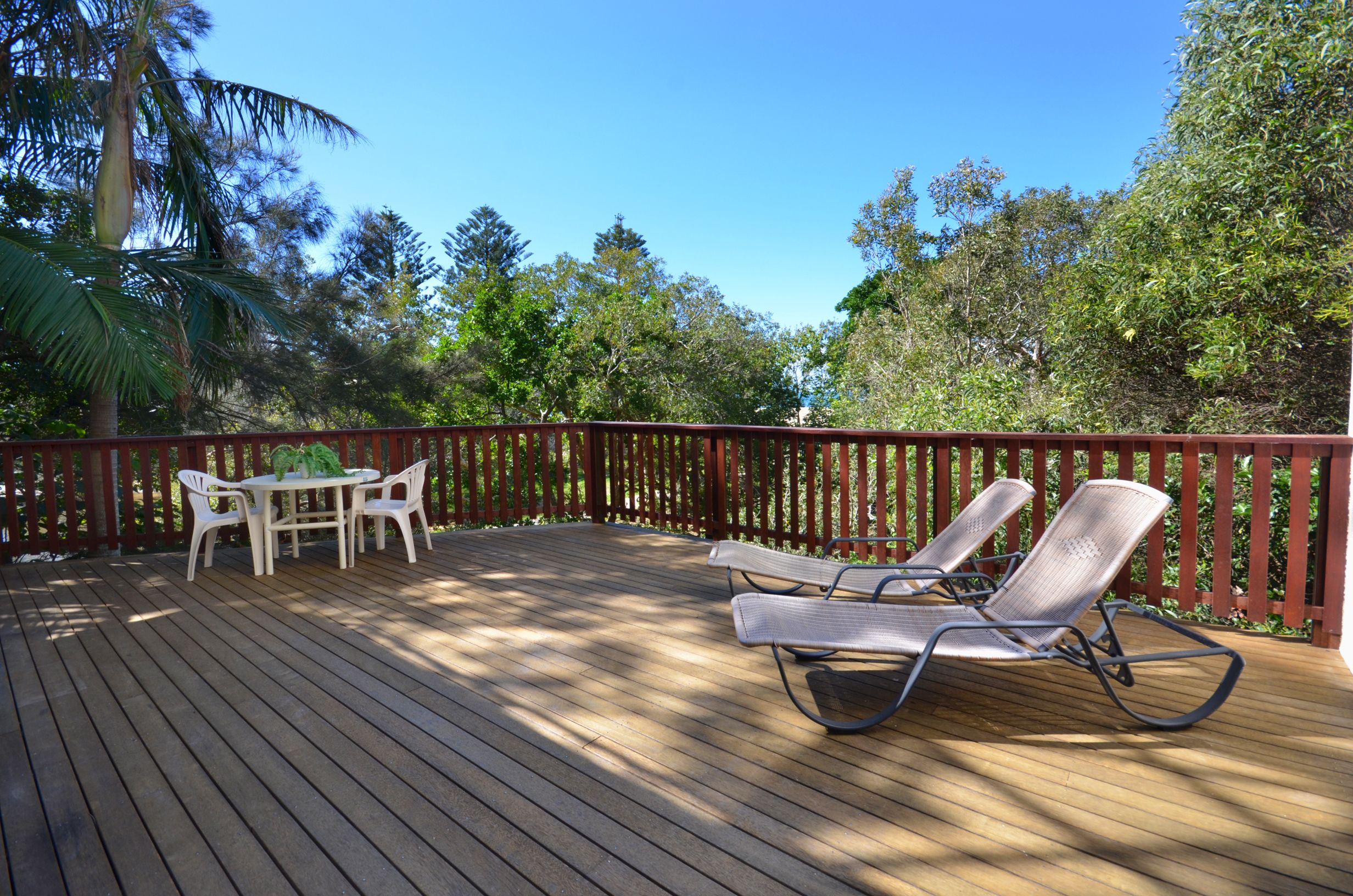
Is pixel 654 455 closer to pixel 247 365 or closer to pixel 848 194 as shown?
pixel 247 365

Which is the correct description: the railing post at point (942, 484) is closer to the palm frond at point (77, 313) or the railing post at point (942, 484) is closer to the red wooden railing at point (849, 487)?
the red wooden railing at point (849, 487)

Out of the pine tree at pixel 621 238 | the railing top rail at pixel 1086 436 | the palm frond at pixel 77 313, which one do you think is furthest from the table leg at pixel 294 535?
the pine tree at pixel 621 238

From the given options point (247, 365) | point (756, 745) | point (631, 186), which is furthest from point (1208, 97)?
point (631, 186)

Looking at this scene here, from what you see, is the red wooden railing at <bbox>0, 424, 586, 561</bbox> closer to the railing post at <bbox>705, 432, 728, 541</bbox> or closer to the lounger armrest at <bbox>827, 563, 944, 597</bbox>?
the railing post at <bbox>705, 432, 728, 541</bbox>

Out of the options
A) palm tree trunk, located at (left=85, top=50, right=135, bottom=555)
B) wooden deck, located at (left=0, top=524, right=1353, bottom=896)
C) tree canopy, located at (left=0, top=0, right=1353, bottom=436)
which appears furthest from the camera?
palm tree trunk, located at (left=85, top=50, right=135, bottom=555)

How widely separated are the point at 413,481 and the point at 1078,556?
4232 mm

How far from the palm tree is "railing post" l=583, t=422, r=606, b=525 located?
307cm

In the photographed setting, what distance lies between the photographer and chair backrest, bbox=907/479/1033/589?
10.9ft

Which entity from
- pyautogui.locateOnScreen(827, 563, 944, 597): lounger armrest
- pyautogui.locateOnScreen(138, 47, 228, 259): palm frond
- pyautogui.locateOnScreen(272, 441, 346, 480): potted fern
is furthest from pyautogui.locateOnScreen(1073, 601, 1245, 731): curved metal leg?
pyautogui.locateOnScreen(138, 47, 228, 259): palm frond

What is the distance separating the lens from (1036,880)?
1637mm

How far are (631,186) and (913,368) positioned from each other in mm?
23109

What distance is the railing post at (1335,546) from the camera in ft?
10.1

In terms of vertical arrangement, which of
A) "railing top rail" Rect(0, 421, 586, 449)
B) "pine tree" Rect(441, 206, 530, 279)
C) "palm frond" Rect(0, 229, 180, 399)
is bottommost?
"railing top rail" Rect(0, 421, 586, 449)

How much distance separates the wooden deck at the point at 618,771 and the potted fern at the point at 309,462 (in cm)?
158
